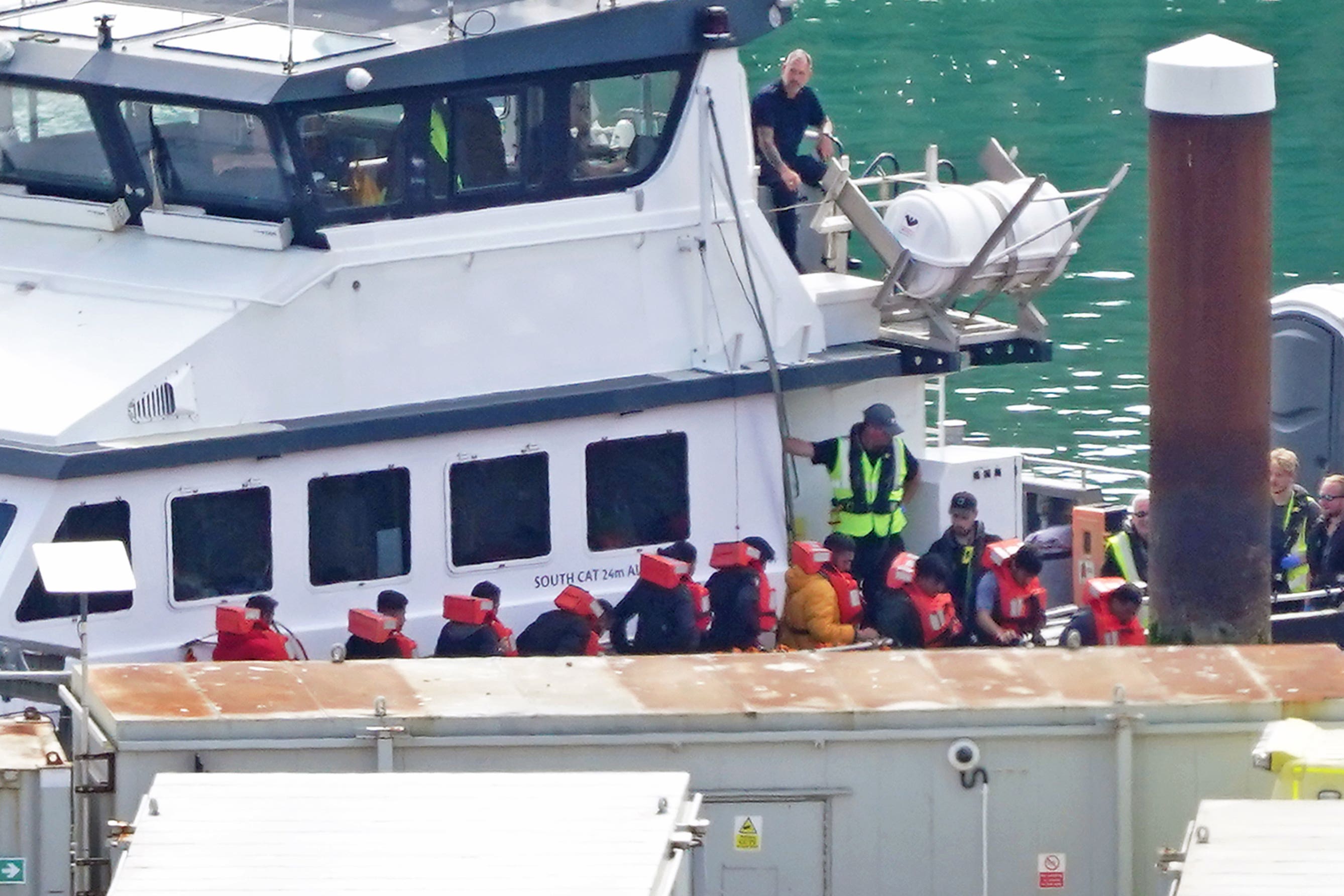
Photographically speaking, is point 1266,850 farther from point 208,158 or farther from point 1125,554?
point 208,158

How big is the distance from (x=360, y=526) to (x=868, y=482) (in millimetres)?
2399

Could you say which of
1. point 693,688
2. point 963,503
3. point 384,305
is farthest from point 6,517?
point 963,503

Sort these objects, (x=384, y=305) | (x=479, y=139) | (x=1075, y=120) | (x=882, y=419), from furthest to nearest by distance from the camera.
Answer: (x=1075, y=120)
(x=882, y=419)
(x=479, y=139)
(x=384, y=305)

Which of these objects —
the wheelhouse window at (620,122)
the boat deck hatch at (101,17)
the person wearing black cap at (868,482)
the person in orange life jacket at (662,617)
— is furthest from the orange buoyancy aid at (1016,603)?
the boat deck hatch at (101,17)

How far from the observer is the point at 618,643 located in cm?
1138

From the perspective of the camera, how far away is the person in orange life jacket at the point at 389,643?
35.2ft

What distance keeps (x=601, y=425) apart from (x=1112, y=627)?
2422 mm

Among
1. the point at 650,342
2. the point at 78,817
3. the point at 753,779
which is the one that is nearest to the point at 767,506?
the point at 650,342

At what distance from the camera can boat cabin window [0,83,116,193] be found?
11.5m

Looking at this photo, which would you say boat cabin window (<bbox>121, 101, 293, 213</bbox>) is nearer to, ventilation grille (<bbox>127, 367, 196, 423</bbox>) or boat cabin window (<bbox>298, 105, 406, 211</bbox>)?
boat cabin window (<bbox>298, 105, 406, 211</bbox>)

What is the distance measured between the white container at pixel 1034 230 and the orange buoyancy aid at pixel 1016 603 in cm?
141

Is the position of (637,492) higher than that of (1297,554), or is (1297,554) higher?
(637,492)

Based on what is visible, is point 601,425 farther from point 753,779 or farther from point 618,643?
point 753,779

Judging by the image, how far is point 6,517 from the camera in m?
10.5
